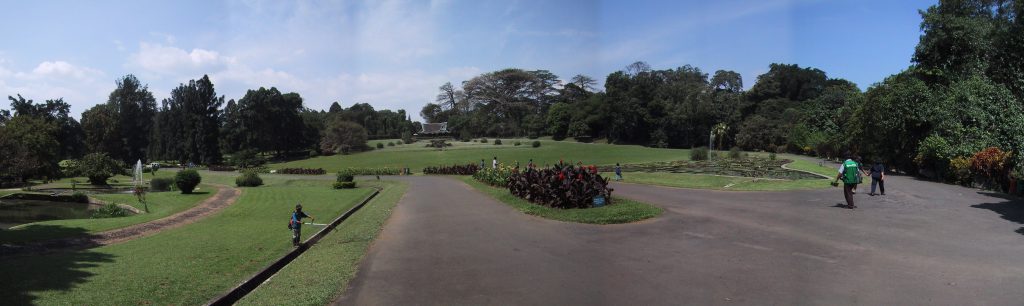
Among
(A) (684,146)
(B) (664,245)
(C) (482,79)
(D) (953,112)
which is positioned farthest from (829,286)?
(C) (482,79)

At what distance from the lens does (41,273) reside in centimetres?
918

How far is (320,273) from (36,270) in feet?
16.1

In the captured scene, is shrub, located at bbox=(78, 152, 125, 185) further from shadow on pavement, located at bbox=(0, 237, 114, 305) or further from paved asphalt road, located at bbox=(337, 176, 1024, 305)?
paved asphalt road, located at bbox=(337, 176, 1024, 305)

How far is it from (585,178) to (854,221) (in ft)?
22.8

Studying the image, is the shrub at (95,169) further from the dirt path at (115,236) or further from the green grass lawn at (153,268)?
the green grass lawn at (153,268)

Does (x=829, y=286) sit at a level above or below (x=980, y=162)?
below

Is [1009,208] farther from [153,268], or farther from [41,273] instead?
[41,273]

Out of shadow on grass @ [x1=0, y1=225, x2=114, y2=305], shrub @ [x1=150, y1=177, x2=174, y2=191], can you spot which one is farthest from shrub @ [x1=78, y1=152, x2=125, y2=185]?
shadow on grass @ [x1=0, y1=225, x2=114, y2=305]

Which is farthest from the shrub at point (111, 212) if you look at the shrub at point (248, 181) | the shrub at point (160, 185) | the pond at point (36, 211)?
the shrub at point (248, 181)

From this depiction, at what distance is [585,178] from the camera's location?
16469 millimetres

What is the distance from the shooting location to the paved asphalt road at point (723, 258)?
6.76 m

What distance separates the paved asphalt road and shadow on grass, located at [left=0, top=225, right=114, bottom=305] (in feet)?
14.7

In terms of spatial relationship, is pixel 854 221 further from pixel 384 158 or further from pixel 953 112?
pixel 384 158

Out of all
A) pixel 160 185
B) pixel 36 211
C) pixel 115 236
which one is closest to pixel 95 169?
pixel 160 185
